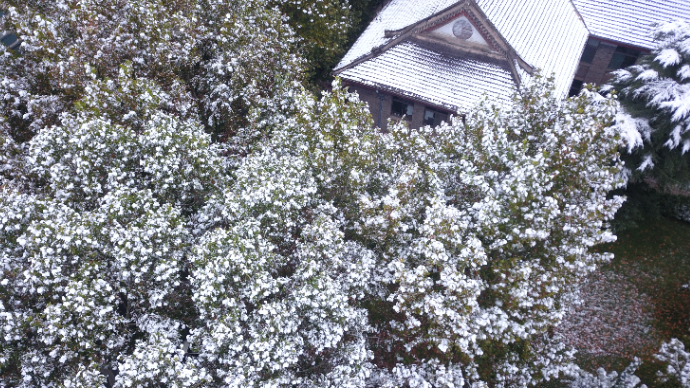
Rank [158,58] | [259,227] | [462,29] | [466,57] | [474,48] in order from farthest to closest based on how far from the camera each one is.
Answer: [466,57] < [474,48] < [462,29] < [158,58] < [259,227]

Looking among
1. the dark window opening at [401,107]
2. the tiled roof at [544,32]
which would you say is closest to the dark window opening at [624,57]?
the tiled roof at [544,32]

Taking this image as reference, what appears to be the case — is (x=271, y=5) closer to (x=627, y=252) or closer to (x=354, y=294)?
(x=354, y=294)

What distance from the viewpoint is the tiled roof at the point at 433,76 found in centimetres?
2156

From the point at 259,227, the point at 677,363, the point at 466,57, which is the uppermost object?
the point at 466,57

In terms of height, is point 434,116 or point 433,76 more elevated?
point 433,76

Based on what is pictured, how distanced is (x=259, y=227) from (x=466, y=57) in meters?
17.1

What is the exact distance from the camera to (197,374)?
9.15 meters

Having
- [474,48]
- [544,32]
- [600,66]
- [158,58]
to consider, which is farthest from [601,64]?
[158,58]

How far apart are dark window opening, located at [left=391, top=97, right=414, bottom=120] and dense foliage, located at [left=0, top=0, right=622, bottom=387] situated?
9.60 m

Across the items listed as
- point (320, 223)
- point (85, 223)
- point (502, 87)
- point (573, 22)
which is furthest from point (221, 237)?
point (573, 22)

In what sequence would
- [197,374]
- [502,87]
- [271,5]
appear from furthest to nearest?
[271,5] → [502,87] → [197,374]

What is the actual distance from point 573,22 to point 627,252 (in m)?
15.0

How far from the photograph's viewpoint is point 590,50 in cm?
2828

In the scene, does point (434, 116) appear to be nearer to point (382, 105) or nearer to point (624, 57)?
point (382, 105)
